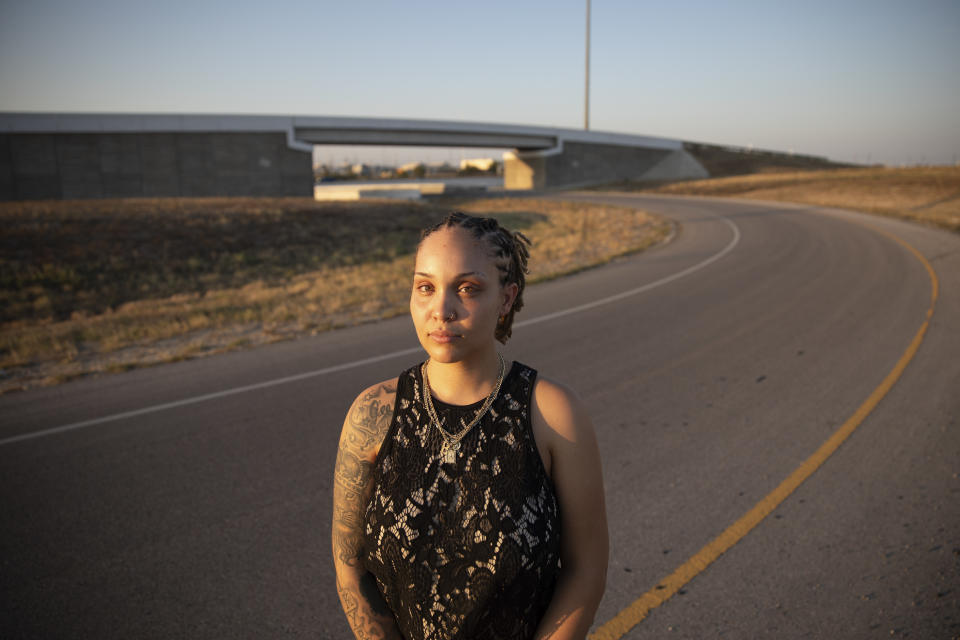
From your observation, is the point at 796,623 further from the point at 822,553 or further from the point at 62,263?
the point at 62,263

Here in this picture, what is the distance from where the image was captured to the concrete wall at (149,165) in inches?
1618

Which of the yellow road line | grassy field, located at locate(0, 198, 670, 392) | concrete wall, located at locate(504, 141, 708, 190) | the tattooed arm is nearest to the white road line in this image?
grassy field, located at locate(0, 198, 670, 392)

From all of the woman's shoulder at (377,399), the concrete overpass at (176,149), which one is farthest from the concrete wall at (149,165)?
the woman's shoulder at (377,399)

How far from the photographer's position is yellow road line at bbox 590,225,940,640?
3.26m

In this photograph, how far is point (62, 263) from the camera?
17.3m

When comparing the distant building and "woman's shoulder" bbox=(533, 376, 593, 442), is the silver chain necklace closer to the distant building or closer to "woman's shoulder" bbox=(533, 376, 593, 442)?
"woman's shoulder" bbox=(533, 376, 593, 442)

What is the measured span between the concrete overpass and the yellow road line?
4836cm

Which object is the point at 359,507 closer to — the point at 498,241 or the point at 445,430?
the point at 445,430

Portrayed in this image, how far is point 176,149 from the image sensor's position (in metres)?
44.7

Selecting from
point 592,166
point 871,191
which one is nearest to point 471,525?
point 871,191

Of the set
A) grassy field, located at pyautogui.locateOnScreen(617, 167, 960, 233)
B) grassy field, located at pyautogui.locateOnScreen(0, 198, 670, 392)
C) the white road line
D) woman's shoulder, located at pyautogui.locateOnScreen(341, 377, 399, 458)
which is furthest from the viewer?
grassy field, located at pyautogui.locateOnScreen(617, 167, 960, 233)

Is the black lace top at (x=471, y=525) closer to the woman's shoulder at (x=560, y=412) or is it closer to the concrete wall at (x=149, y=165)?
the woman's shoulder at (x=560, y=412)

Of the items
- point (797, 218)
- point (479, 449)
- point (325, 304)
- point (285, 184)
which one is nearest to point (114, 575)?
point (479, 449)

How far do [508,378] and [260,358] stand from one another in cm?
740
